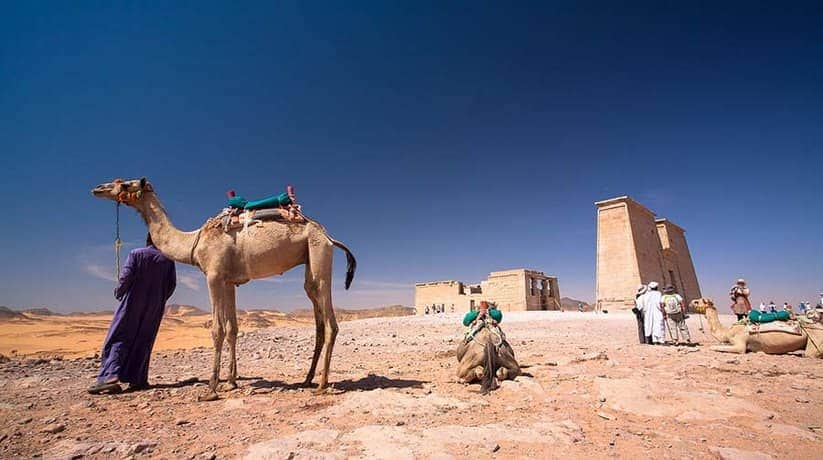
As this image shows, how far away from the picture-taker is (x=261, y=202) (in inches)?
217

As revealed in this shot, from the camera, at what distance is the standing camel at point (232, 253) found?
5.11 metres

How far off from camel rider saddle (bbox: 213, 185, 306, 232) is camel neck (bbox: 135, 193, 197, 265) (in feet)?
1.71

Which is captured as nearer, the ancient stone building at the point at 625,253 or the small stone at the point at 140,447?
the small stone at the point at 140,447

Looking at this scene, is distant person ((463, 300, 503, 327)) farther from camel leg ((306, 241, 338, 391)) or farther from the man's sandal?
the man's sandal

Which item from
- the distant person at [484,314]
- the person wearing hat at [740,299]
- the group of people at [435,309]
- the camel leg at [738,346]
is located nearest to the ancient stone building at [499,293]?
the group of people at [435,309]

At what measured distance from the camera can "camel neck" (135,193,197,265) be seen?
5281 millimetres

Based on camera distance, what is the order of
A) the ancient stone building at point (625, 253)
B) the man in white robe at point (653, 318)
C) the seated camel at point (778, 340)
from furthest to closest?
1. the ancient stone building at point (625, 253)
2. the man in white robe at point (653, 318)
3. the seated camel at point (778, 340)

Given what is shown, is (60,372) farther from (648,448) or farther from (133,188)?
(648,448)

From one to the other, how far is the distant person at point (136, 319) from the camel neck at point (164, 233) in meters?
0.28

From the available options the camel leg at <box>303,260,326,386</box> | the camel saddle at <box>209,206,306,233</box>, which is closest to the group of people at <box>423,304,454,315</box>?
the camel leg at <box>303,260,326,386</box>

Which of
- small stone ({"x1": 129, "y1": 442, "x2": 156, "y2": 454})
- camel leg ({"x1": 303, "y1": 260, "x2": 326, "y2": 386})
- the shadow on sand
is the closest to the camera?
small stone ({"x1": 129, "y1": 442, "x2": 156, "y2": 454})

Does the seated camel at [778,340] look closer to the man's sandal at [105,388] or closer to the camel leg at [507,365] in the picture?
the camel leg at [507,365]

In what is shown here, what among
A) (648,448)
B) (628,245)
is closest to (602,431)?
(648,448)

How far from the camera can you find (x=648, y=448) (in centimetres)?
309
